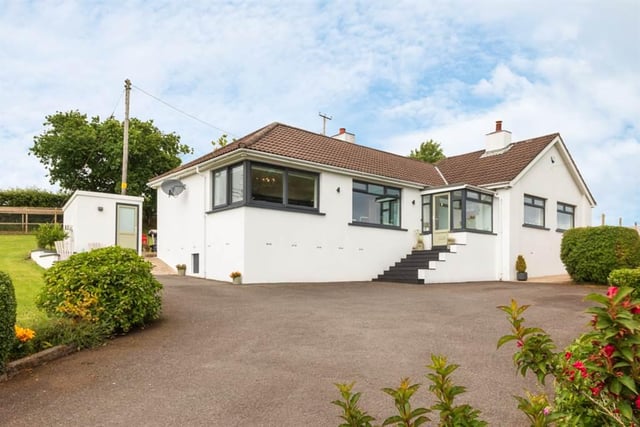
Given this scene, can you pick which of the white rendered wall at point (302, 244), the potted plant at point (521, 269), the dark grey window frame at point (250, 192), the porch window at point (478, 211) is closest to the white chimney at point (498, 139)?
the porch window at point (478, 211)

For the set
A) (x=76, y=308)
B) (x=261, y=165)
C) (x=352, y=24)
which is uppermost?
(x=352, y=24)

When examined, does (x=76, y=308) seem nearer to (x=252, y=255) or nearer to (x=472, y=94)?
(x=252, y=255)

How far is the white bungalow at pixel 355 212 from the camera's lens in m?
14.6

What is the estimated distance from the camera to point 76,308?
260 inches

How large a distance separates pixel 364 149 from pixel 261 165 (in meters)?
7.52

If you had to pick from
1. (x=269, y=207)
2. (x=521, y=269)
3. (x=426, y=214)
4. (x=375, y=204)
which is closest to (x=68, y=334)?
(x=269, y=207)

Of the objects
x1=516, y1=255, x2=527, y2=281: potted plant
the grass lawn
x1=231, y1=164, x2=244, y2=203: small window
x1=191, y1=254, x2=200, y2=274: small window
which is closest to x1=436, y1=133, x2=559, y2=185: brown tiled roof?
x1=516, y1=255, x2=527, y2=281: potted plant

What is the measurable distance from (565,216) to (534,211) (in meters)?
3.36

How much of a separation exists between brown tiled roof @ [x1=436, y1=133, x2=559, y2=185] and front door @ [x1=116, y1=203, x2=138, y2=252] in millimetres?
14715

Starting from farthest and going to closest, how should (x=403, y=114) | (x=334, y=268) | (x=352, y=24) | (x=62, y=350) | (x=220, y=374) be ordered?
(x=334, y=268)
(x=403, y=114)
(x=352, y=24)
(x=62, y=350)
(x=220, y=374)

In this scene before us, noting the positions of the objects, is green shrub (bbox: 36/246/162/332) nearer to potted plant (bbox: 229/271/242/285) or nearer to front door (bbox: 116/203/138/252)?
potted plant (bbox: 229/271/242/285)

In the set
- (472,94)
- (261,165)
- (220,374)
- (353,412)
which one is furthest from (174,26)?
(353,412)

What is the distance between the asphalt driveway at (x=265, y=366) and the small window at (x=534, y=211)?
11473mm

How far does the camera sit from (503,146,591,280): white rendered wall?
19297 millimetres
